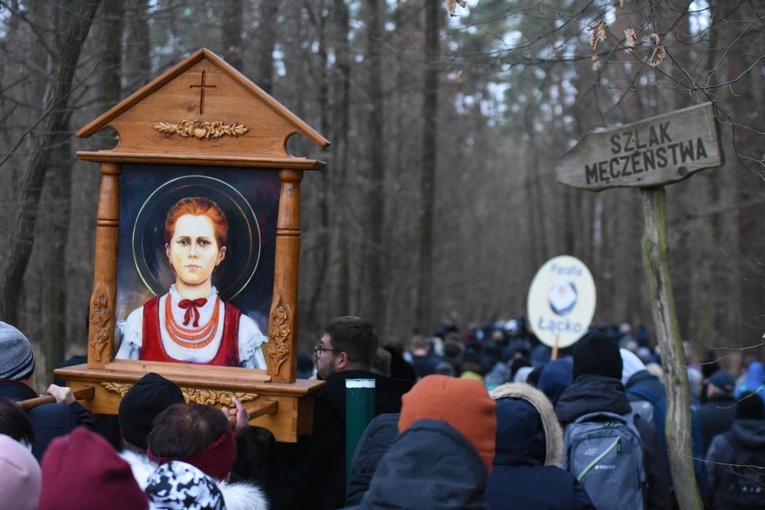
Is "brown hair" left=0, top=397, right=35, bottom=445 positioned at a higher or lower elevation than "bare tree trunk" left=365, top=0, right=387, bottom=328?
lower

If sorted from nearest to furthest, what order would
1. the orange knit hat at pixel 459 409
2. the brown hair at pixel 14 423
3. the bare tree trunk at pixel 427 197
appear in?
the orange knit hat at pixel 459 409 < the brown hair at pixel 14 423 < the bare tree trunk at pixel 427 197

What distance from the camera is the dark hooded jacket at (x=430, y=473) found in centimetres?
264

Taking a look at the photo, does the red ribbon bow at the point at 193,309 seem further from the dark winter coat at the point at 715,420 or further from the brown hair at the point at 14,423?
the dark winter coat at the point at 715,420

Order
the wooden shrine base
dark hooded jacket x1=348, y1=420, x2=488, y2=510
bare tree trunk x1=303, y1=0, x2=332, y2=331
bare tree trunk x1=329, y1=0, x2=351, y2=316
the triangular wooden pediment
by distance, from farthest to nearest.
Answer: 1. bare tree trunk x1=329, y1=0, x2=351, y2=316
2. bare tree trunk x1=303, y1=0, x2=332, y2=331
3. the triangular wooden pediment
4. the wooden shrine base
5. dark hooded jacket x1=348, y1=420, x2=488, y2=510

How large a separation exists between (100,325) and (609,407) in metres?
2.75

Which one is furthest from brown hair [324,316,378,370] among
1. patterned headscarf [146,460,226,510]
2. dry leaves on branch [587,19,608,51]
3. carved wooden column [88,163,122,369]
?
patterned headscarf [146,460,226,510]

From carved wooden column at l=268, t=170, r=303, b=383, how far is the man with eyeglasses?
0.41 m

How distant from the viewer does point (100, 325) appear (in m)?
5.12

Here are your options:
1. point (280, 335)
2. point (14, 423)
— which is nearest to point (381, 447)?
point (280, 335)

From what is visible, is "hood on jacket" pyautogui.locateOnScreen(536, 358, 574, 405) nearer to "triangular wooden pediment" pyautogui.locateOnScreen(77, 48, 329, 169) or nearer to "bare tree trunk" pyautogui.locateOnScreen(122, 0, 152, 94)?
"triangular wooden pediment" pyautogui.locateOnScreen(77, 48, 329, 169)

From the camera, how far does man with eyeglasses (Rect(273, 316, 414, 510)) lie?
16.9ft

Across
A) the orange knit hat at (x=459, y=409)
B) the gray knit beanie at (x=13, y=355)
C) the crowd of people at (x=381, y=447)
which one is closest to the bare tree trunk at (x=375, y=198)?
the crowd of people at (x=381, y=447)

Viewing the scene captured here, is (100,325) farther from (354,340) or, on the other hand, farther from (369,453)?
(369,453)

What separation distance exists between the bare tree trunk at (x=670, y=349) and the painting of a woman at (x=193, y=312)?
2461mm
